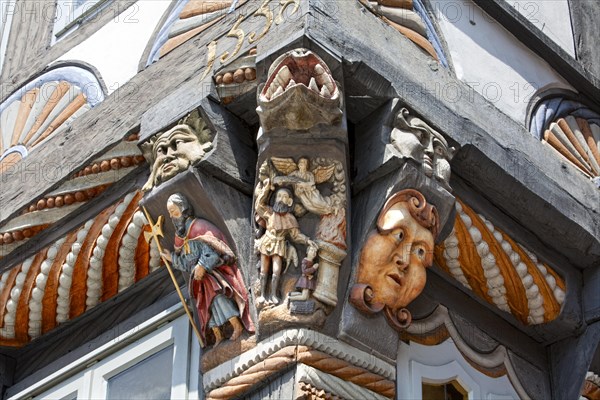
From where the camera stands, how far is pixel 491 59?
8602 mm

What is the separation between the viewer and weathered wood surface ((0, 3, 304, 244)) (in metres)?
7.96

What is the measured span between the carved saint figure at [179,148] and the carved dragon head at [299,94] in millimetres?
349

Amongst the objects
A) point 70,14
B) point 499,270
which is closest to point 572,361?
point 499,270

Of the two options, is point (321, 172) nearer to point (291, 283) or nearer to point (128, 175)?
point (291, 283)

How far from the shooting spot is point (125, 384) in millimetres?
7934

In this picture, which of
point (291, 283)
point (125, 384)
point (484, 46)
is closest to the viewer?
point (291, 283)

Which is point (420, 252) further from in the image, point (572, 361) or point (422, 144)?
point (572, 361)

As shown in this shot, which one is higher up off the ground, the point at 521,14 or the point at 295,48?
the point at 521,14

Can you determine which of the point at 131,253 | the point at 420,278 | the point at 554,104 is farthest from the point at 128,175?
the point at 554,104

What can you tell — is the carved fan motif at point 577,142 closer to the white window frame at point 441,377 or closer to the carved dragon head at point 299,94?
the white window frame at point 441,377

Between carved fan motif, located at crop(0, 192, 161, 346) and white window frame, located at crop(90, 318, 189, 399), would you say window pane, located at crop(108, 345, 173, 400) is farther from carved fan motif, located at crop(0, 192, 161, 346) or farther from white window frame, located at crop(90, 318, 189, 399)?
carved fan motif, located at crop(0, 192, 161, 346)

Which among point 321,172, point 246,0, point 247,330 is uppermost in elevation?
point 246,0

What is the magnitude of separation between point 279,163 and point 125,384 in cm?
121

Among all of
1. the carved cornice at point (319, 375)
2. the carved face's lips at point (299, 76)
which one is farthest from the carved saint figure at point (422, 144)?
the carved cornice at point (319, 375)
